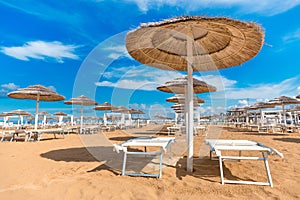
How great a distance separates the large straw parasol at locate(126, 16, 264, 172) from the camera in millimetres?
2232

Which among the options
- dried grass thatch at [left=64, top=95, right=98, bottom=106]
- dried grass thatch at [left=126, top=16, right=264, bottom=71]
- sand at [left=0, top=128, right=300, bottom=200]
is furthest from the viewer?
dried grass thatch at [left=64, top=95, right=98, bottom=106]

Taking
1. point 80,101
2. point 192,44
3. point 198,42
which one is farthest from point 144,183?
point 80,101

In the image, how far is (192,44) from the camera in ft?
10.3

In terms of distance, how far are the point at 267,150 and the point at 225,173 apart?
2.36 feet

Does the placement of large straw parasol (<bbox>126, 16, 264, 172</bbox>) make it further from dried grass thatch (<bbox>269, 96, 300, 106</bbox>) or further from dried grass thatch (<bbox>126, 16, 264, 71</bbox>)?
dried grass thatch (<bbox>269, 96, 300, 106</bbox>)

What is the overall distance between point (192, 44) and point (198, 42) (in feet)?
0.48

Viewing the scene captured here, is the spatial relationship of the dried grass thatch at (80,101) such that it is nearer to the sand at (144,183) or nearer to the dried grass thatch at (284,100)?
the sand at (144,183)

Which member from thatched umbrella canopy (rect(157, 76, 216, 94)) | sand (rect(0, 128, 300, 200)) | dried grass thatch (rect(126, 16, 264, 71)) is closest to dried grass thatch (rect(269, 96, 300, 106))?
thatched umbrella canopy (rect(157, 76, 216, 94))

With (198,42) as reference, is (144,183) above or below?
below

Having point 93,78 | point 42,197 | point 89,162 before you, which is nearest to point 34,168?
point 89,162

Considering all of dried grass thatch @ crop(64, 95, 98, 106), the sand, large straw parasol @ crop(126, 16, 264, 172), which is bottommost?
the sand

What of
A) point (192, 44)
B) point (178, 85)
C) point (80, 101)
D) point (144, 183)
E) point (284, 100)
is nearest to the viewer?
point (144, 183)

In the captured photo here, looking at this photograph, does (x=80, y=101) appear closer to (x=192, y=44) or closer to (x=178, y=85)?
(x=178, y=85)

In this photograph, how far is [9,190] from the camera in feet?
6.55
